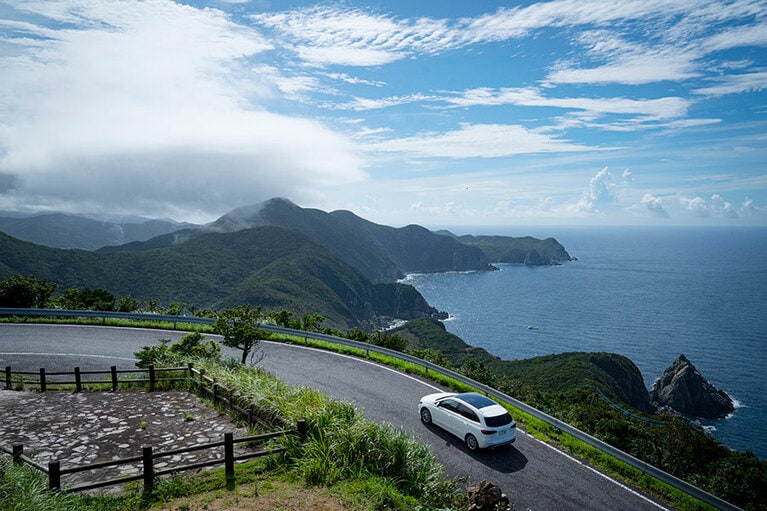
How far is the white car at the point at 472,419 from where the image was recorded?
40.3 feet

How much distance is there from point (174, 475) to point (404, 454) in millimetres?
4742

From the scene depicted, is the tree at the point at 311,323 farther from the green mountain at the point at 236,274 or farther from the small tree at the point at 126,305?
the green mountain at the point at 236,274

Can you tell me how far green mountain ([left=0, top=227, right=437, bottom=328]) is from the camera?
104 metres

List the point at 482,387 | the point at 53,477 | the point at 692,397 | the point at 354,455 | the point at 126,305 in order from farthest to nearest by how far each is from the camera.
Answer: the point at 692,397
the point at 126,305
the point at 482,387
the point at 354,455
the point at 53,477

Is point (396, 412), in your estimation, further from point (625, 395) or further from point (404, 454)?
point (625, 395)

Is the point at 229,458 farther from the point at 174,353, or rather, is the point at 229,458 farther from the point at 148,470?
the point at 174,353

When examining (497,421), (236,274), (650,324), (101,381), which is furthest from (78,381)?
(236,274)

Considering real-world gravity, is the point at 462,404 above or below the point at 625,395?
above

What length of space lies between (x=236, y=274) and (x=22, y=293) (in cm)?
11668

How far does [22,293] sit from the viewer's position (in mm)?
27953

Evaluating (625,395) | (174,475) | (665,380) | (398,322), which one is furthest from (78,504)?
(398,322)

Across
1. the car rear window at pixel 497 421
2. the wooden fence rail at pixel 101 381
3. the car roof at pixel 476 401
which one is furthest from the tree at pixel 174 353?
the car rear window at pixel 497 421

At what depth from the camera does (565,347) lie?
100625 millimetres

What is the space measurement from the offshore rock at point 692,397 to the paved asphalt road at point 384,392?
2717 inches
